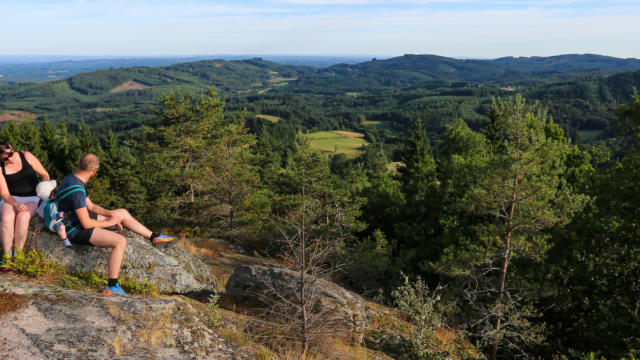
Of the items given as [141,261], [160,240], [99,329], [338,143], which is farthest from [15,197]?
[338,143]

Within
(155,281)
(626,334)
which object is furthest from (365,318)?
(626,334)

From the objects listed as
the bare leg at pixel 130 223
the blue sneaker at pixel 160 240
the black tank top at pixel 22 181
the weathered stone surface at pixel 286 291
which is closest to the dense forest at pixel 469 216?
the weathered stone surface at pixel 286 291

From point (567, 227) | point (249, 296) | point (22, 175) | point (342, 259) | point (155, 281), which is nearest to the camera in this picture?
point (22, 175)

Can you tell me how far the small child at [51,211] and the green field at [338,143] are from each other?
4037 inches

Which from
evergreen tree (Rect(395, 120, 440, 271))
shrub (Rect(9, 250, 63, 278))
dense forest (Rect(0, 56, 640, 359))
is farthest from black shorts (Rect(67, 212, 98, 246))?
→ evergreen tree (Rect(395, 120, 440, 271))

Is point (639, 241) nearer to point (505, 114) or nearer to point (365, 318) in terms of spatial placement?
point (505, 114)

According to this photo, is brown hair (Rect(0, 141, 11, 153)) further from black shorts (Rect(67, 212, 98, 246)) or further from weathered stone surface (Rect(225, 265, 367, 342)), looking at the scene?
weathered stone surface (Rect(225, 265, 367, 342))

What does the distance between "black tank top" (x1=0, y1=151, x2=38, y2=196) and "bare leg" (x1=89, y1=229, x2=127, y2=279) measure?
1734 millimetres

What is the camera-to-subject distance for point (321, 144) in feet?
417

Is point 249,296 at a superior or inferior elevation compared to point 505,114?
inferior

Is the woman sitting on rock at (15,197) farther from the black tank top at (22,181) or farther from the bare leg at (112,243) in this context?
the bare leg at (112,243)

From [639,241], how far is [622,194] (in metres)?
1.88

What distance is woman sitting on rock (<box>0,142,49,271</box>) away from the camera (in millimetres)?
5750

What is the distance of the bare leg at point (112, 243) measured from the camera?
589 centimetres
